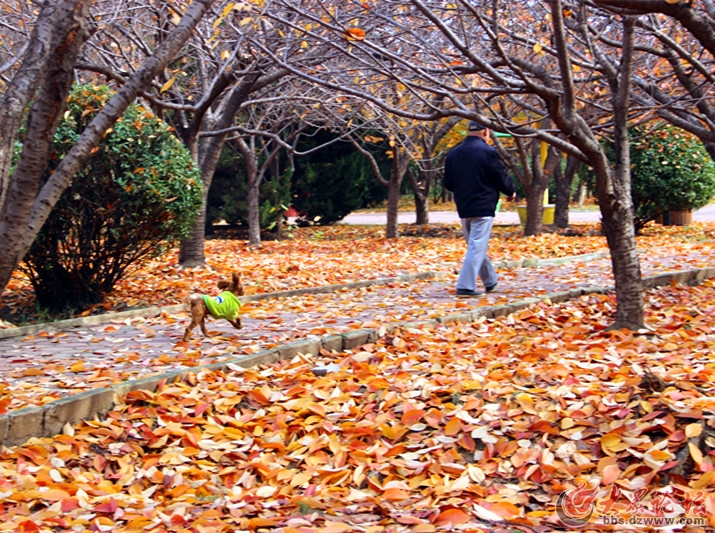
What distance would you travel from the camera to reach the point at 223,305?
249 inches

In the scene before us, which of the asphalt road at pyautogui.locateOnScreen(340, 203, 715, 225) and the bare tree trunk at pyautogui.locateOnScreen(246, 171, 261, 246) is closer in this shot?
the bare tree trunk at pyautogui.locateOnScreen(246, 171, 261, 246)

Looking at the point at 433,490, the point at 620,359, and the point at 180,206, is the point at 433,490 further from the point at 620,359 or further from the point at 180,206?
the point at 180,206

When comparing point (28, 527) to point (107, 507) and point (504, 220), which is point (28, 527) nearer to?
point (107, 507)

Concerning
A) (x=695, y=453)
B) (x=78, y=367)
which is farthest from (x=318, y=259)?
(x=695, y=453)

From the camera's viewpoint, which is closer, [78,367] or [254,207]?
[78,367]

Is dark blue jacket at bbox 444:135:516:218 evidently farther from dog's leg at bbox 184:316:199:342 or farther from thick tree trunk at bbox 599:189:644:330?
dog's leg at bbox 184:316:199:342

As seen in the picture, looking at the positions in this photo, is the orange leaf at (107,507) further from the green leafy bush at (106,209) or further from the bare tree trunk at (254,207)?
the bare tree trunk at (254,207)

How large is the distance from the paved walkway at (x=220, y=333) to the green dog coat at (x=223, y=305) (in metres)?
0.21

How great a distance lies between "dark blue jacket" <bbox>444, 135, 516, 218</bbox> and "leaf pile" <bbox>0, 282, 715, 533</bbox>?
2.92 meters

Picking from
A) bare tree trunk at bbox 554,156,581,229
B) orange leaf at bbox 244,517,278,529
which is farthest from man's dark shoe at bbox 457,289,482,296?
bare tree trunk at bbox 554,156,581,229

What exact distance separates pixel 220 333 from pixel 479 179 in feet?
10.9

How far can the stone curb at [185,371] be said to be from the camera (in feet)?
→ 14.0

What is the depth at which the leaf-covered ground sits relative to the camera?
11.4 feet

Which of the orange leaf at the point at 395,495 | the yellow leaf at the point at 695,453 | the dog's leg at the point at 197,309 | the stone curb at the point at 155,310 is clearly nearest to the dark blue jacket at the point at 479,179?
the stone curb at the point at 155,310
